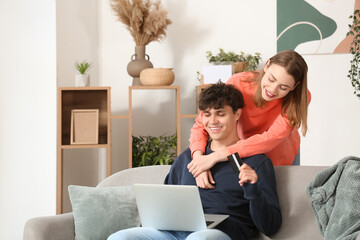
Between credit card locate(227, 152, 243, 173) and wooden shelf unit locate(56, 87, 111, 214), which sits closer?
credit card locate(227, 152, 243, 173)

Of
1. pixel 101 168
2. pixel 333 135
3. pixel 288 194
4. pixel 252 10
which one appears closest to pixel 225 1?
pixel 252 10

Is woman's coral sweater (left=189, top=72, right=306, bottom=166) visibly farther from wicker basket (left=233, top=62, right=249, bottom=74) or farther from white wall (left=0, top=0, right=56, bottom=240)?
white wall (left=0, top=0, right=56, bottom=240)

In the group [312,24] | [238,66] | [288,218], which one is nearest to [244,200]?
[288,218]

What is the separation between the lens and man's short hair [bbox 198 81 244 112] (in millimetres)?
2457

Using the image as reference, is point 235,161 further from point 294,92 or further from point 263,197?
point 294,92

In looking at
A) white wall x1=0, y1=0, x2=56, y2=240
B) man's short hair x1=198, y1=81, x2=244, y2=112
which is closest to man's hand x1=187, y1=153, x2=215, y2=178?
man's short hair x1=198, y1=81, x2=244, y2=112

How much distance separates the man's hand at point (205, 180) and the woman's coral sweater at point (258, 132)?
0.48 ft

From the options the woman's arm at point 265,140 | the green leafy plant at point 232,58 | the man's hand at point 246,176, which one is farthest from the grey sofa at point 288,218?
the green leafy plant at point 232,58

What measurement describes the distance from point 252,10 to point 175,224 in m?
2.70

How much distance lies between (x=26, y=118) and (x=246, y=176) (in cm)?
217

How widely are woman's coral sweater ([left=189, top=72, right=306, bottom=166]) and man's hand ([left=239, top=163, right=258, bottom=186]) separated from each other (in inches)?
5.6

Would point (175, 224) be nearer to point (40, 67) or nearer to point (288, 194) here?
point (288, 194)

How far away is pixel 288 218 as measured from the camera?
2391mm

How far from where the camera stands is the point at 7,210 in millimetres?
3908
